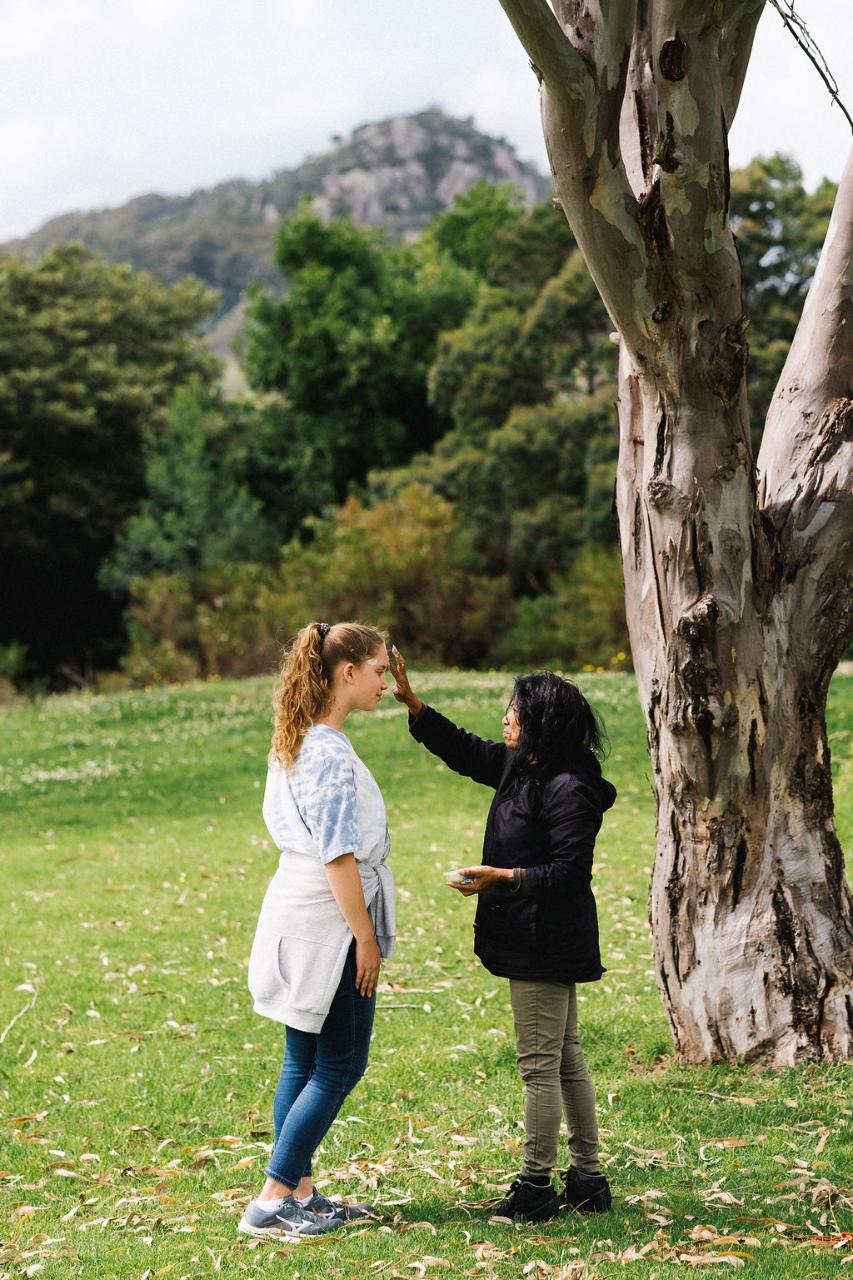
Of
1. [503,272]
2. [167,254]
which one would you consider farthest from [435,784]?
[167,254]

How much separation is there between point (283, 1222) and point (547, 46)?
3.75m

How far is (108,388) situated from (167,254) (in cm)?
10212

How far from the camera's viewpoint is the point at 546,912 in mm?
3842

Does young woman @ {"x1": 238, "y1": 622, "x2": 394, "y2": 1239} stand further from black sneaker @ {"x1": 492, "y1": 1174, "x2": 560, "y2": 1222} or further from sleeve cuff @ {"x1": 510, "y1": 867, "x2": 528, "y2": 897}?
black sneaker @ {"x1": 492, "y1": 1174, "x2": 560, "y2": 1222}

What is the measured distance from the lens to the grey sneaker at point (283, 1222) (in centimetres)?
388

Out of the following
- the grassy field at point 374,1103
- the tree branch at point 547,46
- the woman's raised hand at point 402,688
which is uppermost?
the tree branch at point 547,46

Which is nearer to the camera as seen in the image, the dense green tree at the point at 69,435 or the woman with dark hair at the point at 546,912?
the woman with dark hair at the point at 546,912

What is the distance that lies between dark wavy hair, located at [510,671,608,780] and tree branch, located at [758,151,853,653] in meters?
1.52

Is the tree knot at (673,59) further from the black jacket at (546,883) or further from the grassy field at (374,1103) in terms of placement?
the grassy field at (374,1103)

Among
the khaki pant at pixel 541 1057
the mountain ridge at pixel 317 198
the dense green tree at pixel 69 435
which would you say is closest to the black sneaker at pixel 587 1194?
the khaki pant at pixel 541 1057

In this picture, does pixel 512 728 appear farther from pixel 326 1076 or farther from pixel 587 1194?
pixel 587 1194

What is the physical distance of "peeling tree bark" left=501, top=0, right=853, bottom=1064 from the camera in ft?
15.6

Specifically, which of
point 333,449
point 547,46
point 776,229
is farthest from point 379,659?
point 333,449

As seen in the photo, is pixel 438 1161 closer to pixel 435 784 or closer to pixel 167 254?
pixel 435 784
